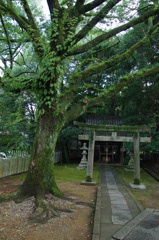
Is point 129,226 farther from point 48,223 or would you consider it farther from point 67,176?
point 67,176

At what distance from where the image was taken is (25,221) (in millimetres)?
4582

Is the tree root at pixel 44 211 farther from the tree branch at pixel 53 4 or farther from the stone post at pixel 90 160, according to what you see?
the tree branch at pixel 53 4

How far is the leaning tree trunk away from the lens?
574cm

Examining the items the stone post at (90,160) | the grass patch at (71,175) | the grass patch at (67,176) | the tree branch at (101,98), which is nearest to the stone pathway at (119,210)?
the stone post at (90,160)

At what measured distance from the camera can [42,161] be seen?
5.79 metres

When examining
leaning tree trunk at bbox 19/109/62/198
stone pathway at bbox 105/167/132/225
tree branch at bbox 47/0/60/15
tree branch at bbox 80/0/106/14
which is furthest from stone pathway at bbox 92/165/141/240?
tree branch at bbox 47/0/60/15

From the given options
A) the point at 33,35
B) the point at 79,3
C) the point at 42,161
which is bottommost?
the point at 42,161

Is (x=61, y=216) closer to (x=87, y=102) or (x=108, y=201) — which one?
(x=108, y=201)

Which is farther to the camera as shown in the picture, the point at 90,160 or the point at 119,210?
the point at 90,160

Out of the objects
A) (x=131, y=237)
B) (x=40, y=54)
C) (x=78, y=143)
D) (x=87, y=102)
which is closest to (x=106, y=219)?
(x=131, y=237)

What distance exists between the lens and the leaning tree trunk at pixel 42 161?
18.8 feet

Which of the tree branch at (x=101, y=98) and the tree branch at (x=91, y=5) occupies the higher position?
the tree branch at (x=91, y=5)

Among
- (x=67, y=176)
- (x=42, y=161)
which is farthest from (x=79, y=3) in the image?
(x=67, y=176)

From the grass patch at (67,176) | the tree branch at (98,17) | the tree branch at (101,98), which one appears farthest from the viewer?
the grass patch at (67,176)
